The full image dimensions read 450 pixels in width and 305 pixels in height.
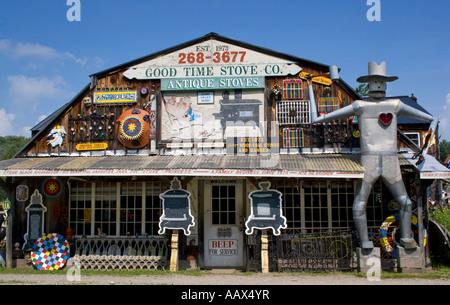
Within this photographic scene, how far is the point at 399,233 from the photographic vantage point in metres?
10.6

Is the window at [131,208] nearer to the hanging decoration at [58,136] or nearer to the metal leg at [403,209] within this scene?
the hanging decoration at [58,136]

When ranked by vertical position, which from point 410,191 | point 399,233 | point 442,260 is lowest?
point 442,260

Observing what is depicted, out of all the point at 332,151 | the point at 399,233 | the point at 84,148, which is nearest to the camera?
the point at 399,233

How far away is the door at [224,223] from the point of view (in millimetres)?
11547

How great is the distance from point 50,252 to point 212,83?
6491 millimetres

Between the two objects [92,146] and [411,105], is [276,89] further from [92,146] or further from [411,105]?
[411,105]

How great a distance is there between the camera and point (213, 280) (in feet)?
31.1

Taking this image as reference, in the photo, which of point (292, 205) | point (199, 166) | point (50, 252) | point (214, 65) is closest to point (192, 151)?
point (199, 166)

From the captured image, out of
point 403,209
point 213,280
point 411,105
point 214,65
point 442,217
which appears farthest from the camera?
point 411,105

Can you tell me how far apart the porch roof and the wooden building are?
0.10m

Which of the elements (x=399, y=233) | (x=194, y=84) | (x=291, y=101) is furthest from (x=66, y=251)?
(x=399, y=233)

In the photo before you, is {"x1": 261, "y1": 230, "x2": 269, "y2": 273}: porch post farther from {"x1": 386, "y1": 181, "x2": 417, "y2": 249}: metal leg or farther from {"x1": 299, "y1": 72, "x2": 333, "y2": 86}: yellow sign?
{"x1": 299, "y1": 72, "x2": 333, "y2": 86}: yellow sign

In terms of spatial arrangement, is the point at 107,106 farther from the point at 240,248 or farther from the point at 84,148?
the point at 240,248

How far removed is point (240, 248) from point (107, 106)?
5.65 m
